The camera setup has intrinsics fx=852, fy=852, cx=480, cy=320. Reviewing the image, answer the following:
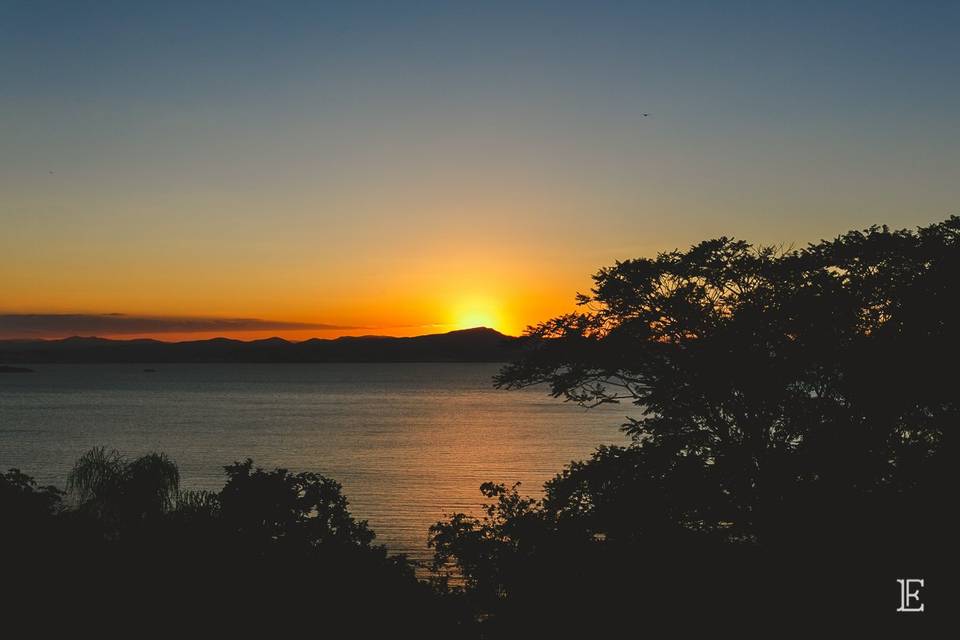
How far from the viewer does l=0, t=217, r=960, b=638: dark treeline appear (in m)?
19.6

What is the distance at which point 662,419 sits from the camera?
25.7m

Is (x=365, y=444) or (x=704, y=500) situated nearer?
(x=704, y=500)

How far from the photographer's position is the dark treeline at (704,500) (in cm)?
1958

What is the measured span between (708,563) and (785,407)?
6079 millimetres

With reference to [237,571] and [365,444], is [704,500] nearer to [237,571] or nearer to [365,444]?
[237,571]

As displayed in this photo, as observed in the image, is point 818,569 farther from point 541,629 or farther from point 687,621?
point 541,629

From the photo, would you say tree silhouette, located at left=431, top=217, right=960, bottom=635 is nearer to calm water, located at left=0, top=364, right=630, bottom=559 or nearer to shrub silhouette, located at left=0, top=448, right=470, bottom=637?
shrub silhouette, located at left=0, top=448, right=470, bottom=637

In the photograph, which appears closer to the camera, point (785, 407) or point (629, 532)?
point (629, 532)

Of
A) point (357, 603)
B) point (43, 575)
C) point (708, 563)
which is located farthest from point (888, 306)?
point (43, 575)

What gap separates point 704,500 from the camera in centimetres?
2362

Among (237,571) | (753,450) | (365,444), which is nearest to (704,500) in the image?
(753,450)

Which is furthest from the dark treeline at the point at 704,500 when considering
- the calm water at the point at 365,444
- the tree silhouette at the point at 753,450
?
the calm water at the point at 365,444

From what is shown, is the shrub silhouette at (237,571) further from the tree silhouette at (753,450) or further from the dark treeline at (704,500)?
the tree silhouette at (753,450)

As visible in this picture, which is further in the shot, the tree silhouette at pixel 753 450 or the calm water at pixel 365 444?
the calm water at pixel 365 444
